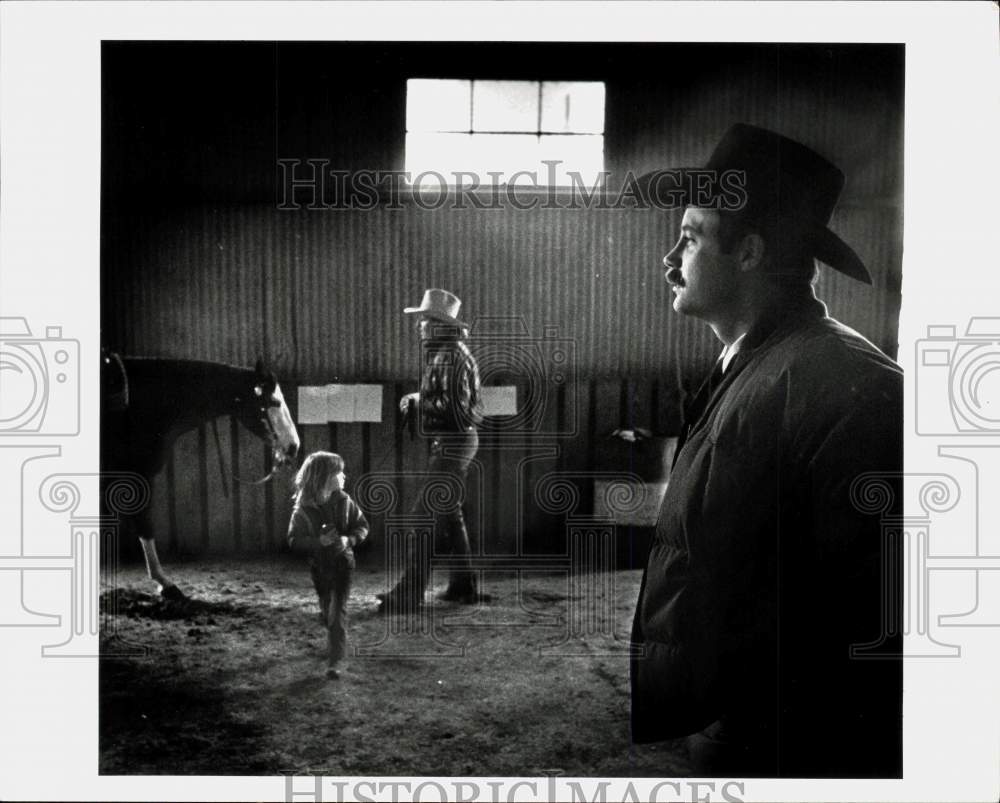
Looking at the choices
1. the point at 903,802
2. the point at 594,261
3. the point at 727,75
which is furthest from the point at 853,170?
the point at 903,802

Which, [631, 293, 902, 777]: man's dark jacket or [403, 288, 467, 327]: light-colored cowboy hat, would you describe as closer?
[631, 293, 902, 777]: man's dark jacket

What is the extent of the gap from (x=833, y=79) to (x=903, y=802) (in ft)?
7.75

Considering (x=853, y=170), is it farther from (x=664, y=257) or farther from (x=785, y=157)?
(x=664, y=257)

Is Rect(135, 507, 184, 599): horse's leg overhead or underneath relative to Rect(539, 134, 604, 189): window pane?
underneath

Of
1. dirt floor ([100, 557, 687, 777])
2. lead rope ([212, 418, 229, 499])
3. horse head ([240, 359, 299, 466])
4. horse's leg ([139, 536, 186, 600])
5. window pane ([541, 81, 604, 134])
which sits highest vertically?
window pane ([541, 81, 604, 134])

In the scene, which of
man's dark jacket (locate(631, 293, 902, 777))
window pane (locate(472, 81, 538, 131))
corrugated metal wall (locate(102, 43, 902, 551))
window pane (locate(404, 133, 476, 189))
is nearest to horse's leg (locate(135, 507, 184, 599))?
corrugated metal wall (locate(102, 43, 902, 551))

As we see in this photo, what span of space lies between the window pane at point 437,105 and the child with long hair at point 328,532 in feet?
3.67

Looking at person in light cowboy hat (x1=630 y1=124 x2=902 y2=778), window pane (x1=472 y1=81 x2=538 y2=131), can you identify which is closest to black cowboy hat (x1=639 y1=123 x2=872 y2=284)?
person in light cowboy hat (x1=630 y1=124 x2=902 y2=778)

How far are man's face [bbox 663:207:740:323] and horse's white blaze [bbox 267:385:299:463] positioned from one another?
131 centimetres

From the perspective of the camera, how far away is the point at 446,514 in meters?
2.88

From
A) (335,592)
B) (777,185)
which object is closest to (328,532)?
(335,592)

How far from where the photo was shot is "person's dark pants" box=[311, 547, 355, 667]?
287cm

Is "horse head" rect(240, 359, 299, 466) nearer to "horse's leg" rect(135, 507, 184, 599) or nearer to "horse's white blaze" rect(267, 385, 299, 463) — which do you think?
"horse's white blaze" rect(267, 385, 299, 463)

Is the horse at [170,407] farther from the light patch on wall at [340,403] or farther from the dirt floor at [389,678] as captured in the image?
the dirt floor at [389,678]
